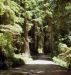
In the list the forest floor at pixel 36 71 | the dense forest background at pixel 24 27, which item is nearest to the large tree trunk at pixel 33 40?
the dense forest background at pixel 24 27

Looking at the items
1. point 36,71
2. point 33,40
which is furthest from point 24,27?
point 33,40

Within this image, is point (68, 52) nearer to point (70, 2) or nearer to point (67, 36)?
point (70, 2)

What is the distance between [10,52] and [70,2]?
13.6m

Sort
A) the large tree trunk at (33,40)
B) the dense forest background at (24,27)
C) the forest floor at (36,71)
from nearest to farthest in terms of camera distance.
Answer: the dense forest background at (24,27) < the forest floor at (36,71) < the large tree trunk at (33,40)

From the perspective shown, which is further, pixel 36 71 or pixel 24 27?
pixel 24 27

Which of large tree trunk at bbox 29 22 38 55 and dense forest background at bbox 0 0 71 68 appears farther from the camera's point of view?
large tree trunk at bbox 29 22 38 55

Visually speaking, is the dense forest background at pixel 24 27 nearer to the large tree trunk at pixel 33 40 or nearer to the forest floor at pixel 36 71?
→ the large tree trunk at pixel 33 40

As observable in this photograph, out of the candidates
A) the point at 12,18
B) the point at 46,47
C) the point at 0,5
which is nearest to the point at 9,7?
the point at 12,18

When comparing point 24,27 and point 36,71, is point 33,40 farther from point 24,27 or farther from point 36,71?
point 36,71

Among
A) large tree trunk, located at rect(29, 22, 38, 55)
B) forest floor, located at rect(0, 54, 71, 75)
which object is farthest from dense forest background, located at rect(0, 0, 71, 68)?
forest floor, located at rect(0, 54, 71, 75)

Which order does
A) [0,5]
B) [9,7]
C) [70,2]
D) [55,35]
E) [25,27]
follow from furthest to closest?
[55,35] < [25,27] < [9,7] < [0,5] < [70,2]

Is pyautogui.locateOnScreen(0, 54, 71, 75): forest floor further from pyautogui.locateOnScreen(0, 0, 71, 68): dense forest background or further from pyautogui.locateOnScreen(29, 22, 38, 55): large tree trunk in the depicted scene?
pyautogui.locateOnScreen(29, 22, 38, 55): large tree trunk

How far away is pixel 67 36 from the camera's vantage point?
32719mm

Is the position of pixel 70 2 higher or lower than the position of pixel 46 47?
higher
